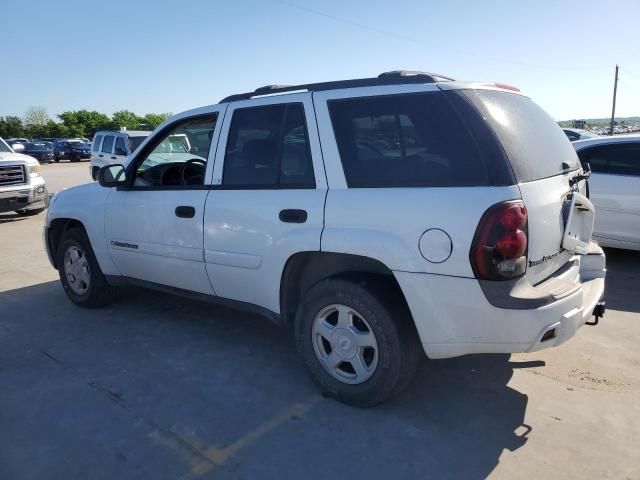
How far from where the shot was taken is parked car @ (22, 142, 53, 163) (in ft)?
112

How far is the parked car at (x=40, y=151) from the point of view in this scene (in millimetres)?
34125

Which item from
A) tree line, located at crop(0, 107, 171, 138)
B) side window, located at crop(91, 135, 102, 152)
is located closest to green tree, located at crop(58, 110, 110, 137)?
tree line, located at crop(0, 107, 171, 138)

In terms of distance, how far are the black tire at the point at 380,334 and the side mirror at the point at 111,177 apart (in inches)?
87.4

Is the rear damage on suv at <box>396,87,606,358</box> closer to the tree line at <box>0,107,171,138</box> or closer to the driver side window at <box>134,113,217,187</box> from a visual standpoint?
the driver side window at <box>134,113,217,187</box>

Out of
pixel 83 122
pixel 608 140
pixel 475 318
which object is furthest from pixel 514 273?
pixel 83 122

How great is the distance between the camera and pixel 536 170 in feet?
9.34

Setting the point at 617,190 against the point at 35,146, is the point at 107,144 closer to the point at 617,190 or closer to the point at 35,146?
the point at 617,190

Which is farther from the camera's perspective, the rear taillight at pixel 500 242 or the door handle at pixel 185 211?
the door handle at pixel 185 211

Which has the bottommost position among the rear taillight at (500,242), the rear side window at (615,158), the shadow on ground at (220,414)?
the shadow on ground at (220,414)

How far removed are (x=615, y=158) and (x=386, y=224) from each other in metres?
4.86

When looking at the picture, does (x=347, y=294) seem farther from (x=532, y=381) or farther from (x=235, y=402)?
(x=532, y=381)

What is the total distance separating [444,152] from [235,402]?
6.58ft

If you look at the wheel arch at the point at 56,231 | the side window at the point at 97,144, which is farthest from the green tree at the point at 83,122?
the wheel arch at the point at 56,231

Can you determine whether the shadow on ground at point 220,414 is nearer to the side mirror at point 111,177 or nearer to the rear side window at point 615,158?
the side mirror at point 111,177
